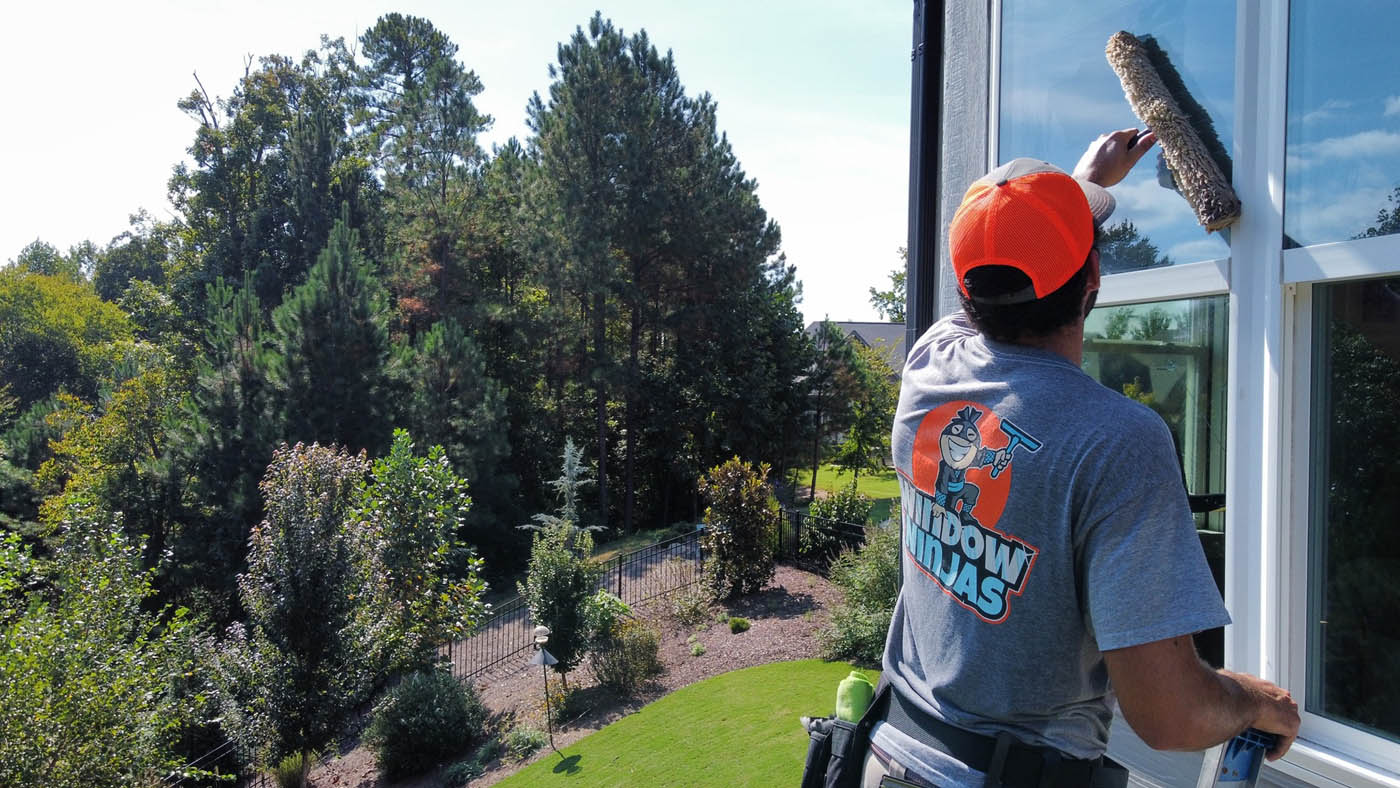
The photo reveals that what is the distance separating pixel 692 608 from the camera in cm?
1245

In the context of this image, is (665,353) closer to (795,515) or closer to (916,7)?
(795,515)

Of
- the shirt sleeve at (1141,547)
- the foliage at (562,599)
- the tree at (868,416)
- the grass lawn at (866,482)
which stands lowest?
the grass lawn at (866,482)

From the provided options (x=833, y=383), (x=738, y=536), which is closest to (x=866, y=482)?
(x=833, y=383)

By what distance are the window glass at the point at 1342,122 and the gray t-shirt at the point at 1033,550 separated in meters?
1.00

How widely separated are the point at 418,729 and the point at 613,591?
5.01 metres

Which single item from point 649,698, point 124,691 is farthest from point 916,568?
point 124,691

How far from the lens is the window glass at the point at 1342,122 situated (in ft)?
5.55

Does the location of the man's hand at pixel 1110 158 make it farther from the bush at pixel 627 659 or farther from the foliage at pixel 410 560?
the foliage at pixel 410 560

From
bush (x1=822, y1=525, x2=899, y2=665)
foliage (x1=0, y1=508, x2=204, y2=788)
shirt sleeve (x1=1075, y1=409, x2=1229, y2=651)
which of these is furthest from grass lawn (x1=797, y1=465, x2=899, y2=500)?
shirt sleeve (x1=1075, y1=409, x2=1229, y2=651)

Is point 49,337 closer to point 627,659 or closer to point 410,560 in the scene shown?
point 410,560

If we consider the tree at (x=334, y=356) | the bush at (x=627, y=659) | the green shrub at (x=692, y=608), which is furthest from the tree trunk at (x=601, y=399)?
the bush at (x=627, y=659)

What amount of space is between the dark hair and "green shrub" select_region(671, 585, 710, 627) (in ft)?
37.6

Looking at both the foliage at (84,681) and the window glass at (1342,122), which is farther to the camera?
the foliage at (84,681)

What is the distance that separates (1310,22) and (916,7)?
169 centimetres
